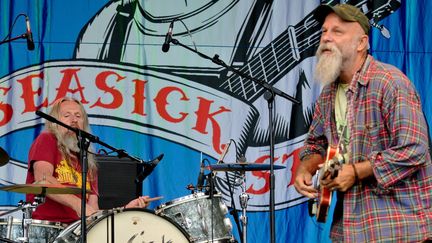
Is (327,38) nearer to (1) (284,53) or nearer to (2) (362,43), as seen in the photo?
(2) (362,43)

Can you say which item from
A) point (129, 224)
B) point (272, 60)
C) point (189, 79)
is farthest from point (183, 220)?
point (272, 60)

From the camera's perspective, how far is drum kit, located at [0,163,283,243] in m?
5.67

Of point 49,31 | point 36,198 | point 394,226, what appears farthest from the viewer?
point 49,31

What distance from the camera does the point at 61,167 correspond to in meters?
6.41

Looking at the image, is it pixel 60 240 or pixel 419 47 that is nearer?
pixel 60 240

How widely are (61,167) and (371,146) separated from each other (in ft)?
9.93

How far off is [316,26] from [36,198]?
3090 millimetres

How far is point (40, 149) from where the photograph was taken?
6.30 metres

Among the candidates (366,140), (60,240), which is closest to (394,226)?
(366,140)

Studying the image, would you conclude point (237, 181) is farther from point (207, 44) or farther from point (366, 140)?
point (366, 140)

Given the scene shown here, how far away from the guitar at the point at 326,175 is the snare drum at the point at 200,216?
228 centimetres

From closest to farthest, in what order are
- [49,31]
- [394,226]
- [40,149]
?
[394,226]
[40,149]
[49,31]

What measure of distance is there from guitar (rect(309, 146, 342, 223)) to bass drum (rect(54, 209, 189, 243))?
75.4 inches

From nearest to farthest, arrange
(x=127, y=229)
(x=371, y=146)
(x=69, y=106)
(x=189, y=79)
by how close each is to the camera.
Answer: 1. (x=371, y=146)
2. (x=127, y=229)
3. (x=69, y=106)
4. (x=189, y=79)
